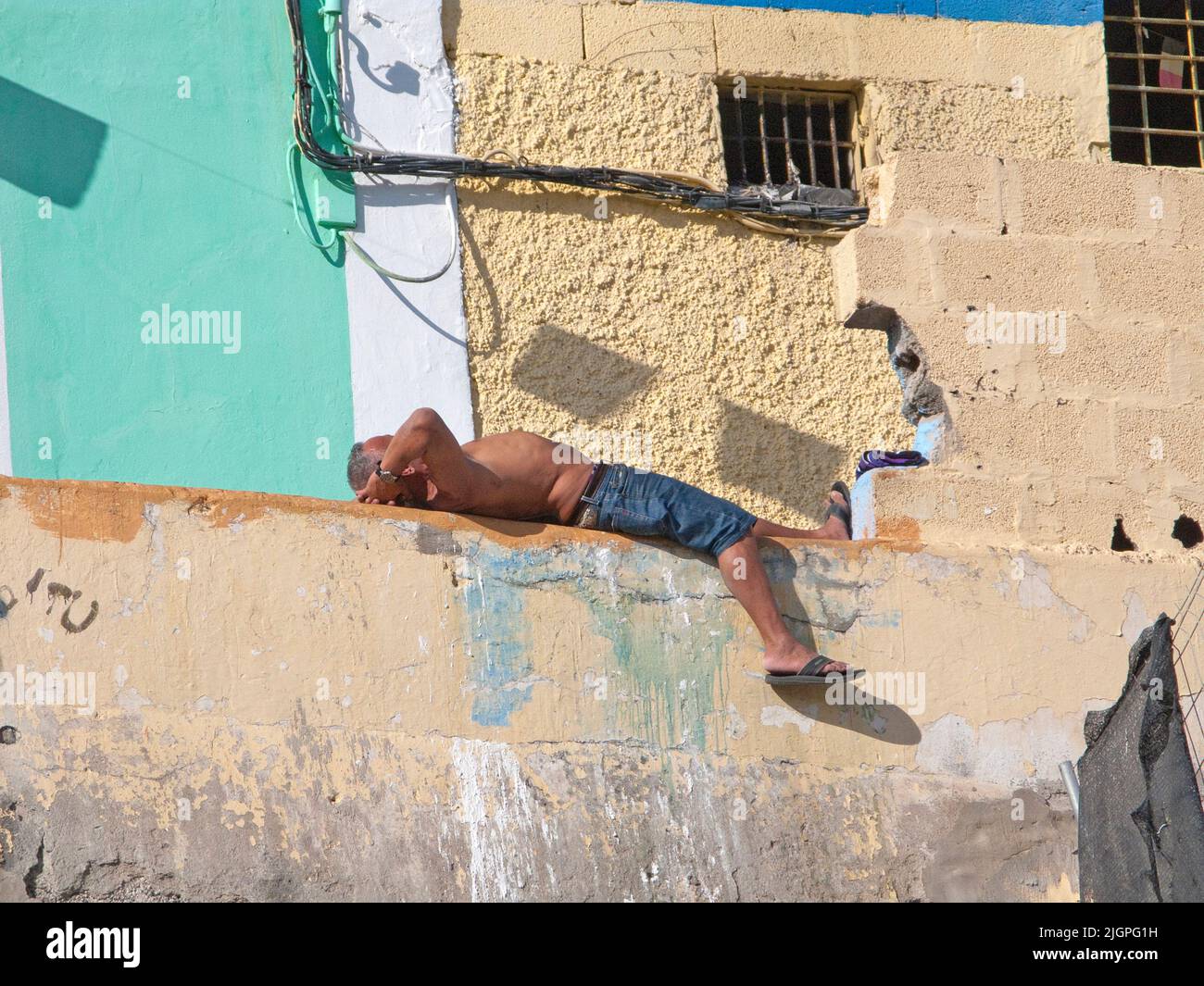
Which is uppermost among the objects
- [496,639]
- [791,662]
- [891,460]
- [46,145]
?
[46,145]

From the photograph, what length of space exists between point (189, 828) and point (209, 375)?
11.4ft

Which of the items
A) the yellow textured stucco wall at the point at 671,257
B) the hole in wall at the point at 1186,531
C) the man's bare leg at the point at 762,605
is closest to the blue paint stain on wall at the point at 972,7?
the yellow textured stucco wall at the point at 671,257

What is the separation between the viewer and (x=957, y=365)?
748 centimetres

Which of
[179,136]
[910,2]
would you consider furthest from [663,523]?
[910,2]

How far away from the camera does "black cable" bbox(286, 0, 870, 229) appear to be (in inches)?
362

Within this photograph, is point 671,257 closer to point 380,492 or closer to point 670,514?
point 670,514

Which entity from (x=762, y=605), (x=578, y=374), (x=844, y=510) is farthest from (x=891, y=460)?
(x=578, y=374)

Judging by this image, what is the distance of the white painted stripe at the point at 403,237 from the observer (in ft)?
29.9

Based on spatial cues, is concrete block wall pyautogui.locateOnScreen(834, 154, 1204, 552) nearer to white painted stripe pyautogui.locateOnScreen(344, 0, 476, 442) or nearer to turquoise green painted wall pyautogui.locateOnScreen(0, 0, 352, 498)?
white painted stripe pyautogui.locateOnScreen(344, 0, 476, 442)

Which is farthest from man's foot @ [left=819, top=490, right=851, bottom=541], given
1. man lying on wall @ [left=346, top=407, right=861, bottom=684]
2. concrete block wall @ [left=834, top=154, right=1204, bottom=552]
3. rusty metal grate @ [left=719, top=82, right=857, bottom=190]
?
rusty metal grate @ [left=719, top=82, right=857, bottom=190]

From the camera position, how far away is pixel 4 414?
28.7 ft

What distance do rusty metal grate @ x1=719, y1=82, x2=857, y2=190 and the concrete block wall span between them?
6.97ft

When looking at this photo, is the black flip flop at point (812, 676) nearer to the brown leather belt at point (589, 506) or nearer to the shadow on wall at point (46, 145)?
the brown leather belt at point (589, 506)

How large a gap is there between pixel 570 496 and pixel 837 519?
4.05 ft
